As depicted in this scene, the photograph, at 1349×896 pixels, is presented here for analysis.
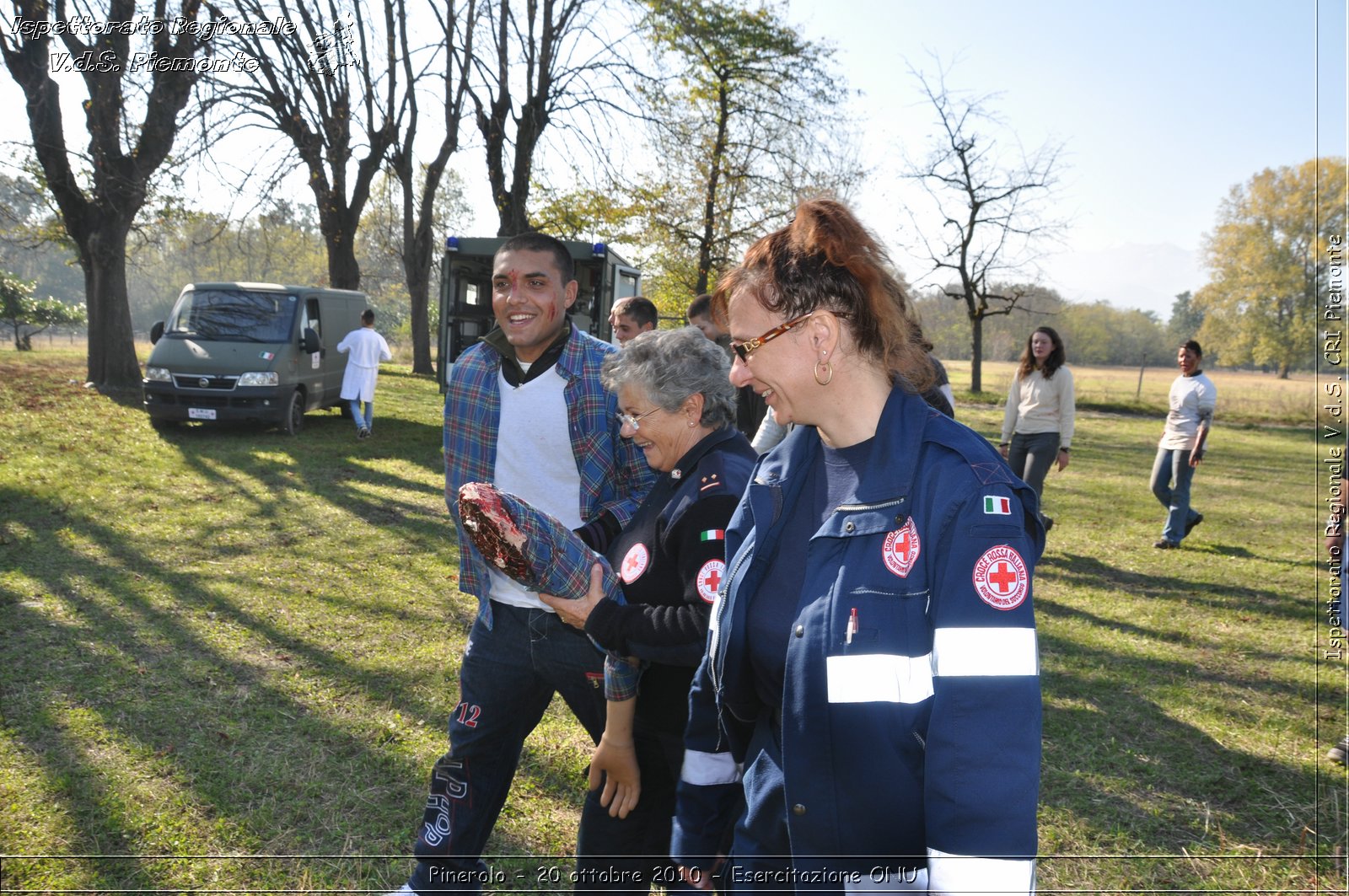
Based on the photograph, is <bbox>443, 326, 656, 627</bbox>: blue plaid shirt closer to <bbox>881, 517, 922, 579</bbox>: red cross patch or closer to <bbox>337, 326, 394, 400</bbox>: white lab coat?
<bbox>881, 517, 922, 579</bbox>: red cross patch

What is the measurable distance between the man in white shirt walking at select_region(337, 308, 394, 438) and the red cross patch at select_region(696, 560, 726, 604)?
39.7 ft

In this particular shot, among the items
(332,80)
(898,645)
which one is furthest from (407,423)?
(898,645)

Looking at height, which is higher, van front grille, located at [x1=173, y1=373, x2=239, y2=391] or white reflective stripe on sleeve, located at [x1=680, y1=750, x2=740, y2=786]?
van front grille, located at [x1=173, y1=373, x2=239, y2=391]

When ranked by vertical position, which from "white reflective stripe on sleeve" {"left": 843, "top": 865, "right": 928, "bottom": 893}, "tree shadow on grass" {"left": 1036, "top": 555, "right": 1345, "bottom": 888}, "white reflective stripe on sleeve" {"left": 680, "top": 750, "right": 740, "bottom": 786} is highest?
"white reflective stripe on sleeve" {"left": 843, "top": 865, "right": 928, "bottom": 893}

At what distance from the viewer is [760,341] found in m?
1.67

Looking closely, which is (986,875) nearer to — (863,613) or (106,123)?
(863,613)

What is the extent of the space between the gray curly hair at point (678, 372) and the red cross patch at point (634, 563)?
0.40 metres

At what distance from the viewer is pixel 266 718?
4.31 metres

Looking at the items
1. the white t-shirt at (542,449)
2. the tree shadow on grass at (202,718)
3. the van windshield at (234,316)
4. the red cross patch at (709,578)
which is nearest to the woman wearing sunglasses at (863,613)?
the red cross patch at (709,578)

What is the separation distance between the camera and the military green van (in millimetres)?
12398

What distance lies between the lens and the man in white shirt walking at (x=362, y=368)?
1325 cm

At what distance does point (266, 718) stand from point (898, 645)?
3.98 metres

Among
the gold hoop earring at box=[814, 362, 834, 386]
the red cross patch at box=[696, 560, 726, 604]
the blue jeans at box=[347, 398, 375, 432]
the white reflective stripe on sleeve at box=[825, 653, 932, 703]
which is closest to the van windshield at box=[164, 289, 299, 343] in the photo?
the blue jeans at box=[347, 398, 375, 432]

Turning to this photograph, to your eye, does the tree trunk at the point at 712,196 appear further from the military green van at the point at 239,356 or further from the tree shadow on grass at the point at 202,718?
the tree shadow on grass at the point at 202,718
